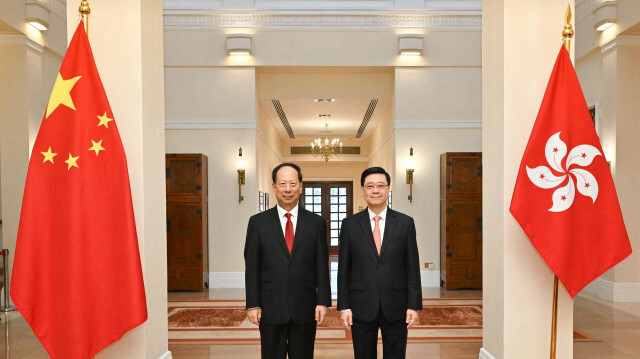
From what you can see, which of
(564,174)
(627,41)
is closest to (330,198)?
(627,41)

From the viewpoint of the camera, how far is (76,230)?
2.84 metres

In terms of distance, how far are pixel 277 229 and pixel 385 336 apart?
3.29 feet

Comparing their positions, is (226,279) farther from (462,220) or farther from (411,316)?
(411,316)

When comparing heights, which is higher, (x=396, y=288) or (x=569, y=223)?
(x=569, y=223)

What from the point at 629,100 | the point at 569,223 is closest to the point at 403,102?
the point at 629,100

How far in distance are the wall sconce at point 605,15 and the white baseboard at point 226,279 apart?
7571mm

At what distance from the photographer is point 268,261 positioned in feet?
9.75

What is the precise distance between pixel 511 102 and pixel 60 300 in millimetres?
3491

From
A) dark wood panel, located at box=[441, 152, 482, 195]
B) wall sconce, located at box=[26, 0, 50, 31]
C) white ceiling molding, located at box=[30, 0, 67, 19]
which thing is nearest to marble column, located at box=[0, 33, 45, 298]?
wall sconce, located at box=[26, 0, 50, 31]

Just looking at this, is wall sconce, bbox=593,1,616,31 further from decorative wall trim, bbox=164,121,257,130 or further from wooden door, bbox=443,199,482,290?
decorative wall trim, bbox=164,121,257,130

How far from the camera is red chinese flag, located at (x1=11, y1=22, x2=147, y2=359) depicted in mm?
2809

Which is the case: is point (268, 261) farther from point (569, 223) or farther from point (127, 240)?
point (569, 223)

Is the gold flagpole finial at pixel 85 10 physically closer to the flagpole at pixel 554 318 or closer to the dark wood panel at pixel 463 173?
the flagpole at pixel 554 318

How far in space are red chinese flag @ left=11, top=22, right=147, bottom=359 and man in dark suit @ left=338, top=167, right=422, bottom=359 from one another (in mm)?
1449
